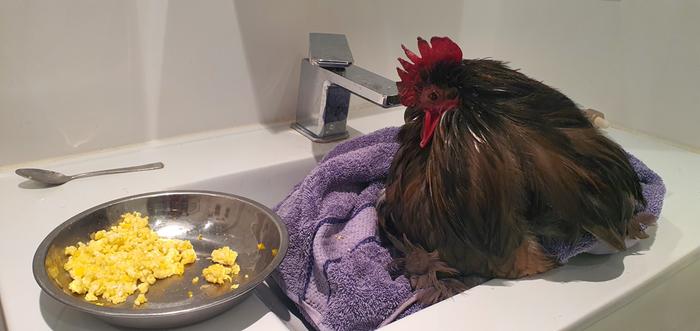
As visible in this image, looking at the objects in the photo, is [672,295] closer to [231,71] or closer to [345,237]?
[345,237]

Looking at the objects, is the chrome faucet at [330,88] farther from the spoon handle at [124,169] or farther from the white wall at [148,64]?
the spoon handle at [124,169]

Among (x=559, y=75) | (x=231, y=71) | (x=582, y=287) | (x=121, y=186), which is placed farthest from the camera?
(x=559, y=75)

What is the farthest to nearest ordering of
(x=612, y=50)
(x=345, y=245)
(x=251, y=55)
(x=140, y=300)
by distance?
(x=612, y=50) → (x=251, y=55) → (x=345, y=245) → (x=140, y=300)

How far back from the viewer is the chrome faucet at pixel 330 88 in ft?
2.87

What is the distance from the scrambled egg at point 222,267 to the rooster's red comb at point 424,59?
295 millimetres

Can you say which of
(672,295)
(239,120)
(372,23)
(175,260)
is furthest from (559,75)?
(175,260)

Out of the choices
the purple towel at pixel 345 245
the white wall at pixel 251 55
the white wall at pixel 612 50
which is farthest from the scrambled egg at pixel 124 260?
the white wall at pixel 612 50

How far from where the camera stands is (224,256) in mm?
681

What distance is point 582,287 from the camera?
653 mm

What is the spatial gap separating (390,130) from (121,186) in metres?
0.42

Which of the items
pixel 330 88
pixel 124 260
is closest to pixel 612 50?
pixel 330 88

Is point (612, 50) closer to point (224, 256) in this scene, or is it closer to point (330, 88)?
point (330, 88)

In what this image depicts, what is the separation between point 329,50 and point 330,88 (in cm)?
7

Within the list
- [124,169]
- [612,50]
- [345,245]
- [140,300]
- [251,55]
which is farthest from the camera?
[612,50]
